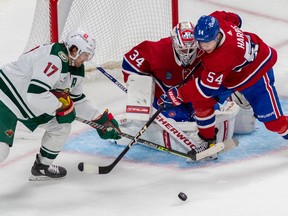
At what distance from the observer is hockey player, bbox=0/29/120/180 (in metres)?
3.91

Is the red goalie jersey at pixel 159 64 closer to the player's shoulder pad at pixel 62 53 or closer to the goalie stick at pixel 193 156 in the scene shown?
the goalie stick at pixel 193 156

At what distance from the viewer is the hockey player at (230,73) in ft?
13.3

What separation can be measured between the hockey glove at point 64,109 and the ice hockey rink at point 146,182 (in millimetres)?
348

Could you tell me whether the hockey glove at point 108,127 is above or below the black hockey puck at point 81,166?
above

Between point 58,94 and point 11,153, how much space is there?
0.67 meters

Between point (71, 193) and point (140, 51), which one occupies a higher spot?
point (140, 51)

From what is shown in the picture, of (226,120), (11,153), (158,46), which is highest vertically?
(158,46)

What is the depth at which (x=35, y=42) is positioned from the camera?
4.89 metres

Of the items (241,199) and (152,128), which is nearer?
(241,199)

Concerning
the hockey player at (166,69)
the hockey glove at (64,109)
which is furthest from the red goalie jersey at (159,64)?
the hockey glove at (64,109)

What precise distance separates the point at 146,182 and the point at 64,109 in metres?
0.53

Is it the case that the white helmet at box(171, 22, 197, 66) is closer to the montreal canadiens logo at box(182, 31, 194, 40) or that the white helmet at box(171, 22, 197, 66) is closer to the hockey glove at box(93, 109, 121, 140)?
the montreal canadiens logo at box(182, 31, 194, 40)

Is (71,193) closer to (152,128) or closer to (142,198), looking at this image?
(142,198)

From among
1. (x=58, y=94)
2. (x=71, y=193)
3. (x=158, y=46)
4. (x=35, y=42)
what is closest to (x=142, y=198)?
(x=71, y=193)
